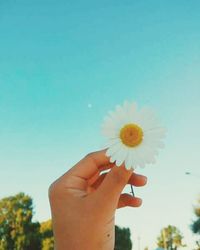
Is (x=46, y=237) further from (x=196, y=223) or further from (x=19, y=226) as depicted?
(x=196, y=223)

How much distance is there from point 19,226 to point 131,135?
73752 mm

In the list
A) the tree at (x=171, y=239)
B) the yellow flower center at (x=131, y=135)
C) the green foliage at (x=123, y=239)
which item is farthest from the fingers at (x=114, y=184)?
the tree at (x=171, y=239)

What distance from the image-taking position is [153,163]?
1.63 meters

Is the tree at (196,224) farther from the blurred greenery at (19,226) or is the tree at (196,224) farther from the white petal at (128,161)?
the white petal at (128,161)

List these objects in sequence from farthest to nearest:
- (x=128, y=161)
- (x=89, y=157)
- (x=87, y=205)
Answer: (x=89, y=157) → (x=87, y=205) → (x=128, y=161)

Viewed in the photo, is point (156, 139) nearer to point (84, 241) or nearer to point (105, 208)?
point (105, 208)

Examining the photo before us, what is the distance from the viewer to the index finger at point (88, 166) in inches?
74.5

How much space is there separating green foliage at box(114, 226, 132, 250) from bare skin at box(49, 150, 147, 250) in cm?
9449

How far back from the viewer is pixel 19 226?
71.7 meters

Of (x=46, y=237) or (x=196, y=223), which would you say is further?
(x=46, y=237)

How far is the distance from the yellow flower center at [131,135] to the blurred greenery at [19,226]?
72625 mm

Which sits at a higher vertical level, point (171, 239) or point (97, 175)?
point (171, 239)

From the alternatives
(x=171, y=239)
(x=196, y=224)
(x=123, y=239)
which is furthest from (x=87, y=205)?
(x=171, y=239)

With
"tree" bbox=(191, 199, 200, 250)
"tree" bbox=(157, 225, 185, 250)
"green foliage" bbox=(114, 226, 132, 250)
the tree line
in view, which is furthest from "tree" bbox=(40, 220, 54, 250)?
"tree" bbox=(157, 225, 185, 250)
